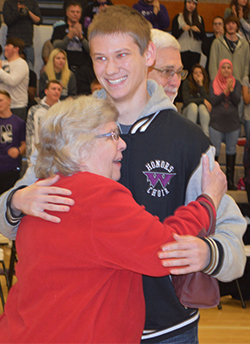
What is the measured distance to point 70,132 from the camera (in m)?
1.31

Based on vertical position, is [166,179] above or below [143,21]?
below

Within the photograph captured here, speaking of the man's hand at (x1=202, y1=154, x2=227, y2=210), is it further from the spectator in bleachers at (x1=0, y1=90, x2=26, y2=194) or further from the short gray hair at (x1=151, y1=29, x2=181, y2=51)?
the spectator in bleachers at (x1=0, y1=90, x2=26, y2=194)

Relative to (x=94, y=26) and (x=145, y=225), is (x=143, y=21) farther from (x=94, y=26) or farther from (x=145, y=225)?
(x=145, y=225)

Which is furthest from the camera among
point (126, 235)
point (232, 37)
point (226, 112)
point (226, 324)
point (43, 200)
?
point (232, 37)

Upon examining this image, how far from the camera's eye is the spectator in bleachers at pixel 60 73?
6.21m

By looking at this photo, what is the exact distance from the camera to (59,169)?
132cm

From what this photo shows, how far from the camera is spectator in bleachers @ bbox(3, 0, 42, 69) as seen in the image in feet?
22.4

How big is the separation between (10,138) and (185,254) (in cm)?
441

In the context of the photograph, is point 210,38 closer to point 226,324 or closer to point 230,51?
point 230,51

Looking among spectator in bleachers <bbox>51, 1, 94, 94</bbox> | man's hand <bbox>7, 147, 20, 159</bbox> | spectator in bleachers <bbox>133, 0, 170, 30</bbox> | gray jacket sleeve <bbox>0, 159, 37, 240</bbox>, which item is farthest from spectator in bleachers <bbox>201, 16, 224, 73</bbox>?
gray jacket sleeve <bbox>0, 159, 37, 240</bbox>

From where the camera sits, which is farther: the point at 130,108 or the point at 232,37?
the point at 232,37

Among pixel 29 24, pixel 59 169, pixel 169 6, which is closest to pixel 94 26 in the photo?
pixel 59 169

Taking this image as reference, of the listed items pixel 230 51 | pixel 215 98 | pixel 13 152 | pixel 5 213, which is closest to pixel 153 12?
pixel 230 51

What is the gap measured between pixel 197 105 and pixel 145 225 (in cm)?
562
